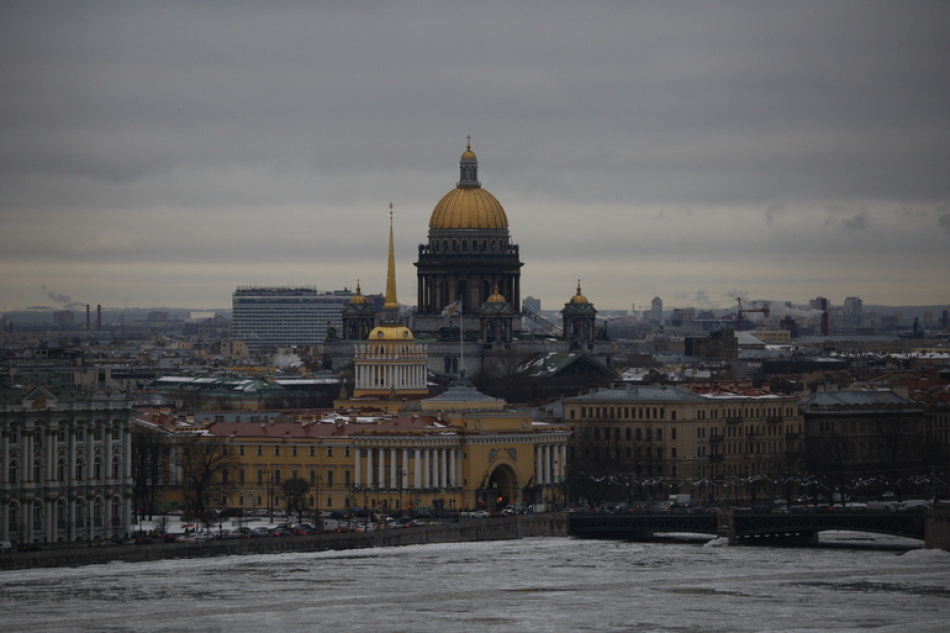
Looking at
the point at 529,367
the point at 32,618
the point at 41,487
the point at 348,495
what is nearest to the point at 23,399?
the point at 41,487

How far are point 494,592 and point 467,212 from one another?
7861cm

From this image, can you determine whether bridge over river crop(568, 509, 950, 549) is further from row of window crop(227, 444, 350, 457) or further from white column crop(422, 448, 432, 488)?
row of window crop(227, 444, 350, 457)

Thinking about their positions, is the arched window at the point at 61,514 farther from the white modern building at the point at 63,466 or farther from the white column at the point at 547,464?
the white column at the point at 547,464

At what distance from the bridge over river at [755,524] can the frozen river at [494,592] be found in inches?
72.6

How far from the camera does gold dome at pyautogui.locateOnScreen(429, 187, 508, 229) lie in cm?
16238

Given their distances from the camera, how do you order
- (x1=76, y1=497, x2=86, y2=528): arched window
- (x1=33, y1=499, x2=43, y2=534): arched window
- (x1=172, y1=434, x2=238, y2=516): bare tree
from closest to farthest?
(x1=33, y1=499, x2=43, y2=534): arched window
(x1=76, y1=497, x2=86, y2=528): arched window
(x1=172, y1=434, x2=238, y2=516): bare tree

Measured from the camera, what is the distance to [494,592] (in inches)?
Result: 3339

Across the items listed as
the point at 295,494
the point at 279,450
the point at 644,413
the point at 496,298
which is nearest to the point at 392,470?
the point at 295,494

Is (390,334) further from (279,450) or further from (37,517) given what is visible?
(37,517)

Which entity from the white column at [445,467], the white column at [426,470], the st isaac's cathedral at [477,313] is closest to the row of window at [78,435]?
the white column at [426,470]

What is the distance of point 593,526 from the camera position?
103500mm

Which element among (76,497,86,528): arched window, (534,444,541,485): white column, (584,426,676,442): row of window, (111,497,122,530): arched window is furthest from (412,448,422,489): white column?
(76,497,86,528): arched window

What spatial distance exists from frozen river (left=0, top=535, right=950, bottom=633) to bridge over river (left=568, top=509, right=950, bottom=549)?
1843 mm

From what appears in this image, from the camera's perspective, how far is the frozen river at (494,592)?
78.2 m
